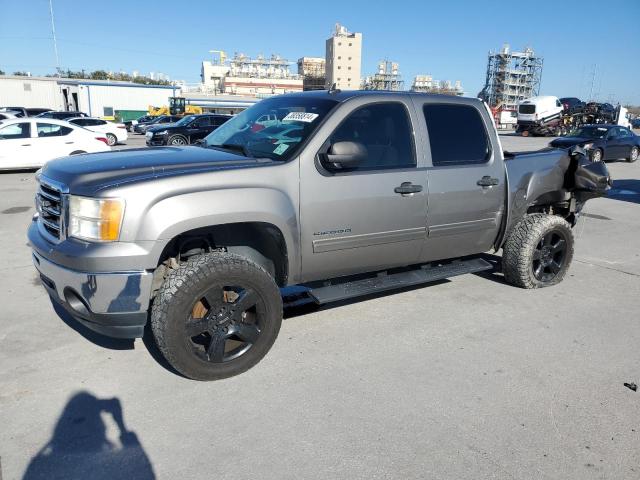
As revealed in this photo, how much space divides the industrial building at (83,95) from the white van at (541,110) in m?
40.1

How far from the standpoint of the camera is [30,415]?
284 cm

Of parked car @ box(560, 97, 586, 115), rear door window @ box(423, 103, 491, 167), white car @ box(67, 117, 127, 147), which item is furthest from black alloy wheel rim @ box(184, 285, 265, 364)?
parked car @ box(560, 97, 586, 115)

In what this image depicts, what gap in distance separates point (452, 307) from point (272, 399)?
2.25 meters

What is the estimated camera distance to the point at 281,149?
3.56 meters

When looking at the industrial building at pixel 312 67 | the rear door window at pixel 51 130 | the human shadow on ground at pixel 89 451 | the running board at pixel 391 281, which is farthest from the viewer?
the industrial building at pixel 312 67

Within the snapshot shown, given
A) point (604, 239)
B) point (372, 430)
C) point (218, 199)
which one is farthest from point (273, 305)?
point (604, 239)

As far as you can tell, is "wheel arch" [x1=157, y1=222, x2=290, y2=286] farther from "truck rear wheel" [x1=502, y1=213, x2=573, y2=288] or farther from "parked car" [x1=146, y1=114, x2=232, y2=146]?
"parked car" [x1=146, y1=114, x2=232, y2=146]

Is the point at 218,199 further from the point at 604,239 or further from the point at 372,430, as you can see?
the point at 604,239

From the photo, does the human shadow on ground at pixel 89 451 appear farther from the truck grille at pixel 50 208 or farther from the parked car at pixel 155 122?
the parked car at pixel 155 122

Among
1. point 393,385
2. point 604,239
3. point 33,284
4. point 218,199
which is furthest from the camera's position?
point 604,239

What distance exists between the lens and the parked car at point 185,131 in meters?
22.0

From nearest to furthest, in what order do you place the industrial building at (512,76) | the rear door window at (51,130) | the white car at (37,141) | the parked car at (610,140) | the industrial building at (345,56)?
the white car at (37,141), the rear door window at (51,130), the parked car at (610,140), the industrial building at (512,76), the industrial building at (345,56)

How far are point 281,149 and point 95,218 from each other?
1368 mm

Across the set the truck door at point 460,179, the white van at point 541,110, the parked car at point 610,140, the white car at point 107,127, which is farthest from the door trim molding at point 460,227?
the white van at point 541,110
